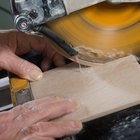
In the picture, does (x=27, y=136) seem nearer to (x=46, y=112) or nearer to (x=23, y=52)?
(x=46, y=112)

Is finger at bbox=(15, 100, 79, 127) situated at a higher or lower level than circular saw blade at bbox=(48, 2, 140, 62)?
lower

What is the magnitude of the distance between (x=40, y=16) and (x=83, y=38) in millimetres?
198

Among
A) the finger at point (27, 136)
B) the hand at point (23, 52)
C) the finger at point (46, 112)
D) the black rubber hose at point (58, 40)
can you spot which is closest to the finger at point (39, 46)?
the hand at point (23, 52)

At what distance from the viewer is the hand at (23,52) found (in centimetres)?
123

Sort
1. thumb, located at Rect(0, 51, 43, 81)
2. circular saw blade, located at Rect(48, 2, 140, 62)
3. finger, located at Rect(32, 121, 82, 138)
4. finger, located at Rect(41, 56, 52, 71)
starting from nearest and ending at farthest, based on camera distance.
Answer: finger, located at Rect(32, 121, 82, 138), circular saw blade, located at Rect(48, 2, 140, 62), thumb, located at Rect(0, 51, 43, 81), finger, located at Rect(41, 56, 52, 71)

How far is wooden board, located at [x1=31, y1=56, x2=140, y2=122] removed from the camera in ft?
3.30

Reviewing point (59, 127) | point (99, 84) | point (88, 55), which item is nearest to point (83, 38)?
point (88, 55)

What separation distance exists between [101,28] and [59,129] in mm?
391

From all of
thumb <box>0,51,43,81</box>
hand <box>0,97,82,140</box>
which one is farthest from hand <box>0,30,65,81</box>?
hand <box>0,97,82,140</box>

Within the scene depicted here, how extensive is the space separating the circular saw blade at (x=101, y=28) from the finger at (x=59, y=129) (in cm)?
28

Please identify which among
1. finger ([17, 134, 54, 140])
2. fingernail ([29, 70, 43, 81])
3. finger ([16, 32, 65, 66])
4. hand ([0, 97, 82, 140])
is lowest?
finger ([17, 134, 54, 140])

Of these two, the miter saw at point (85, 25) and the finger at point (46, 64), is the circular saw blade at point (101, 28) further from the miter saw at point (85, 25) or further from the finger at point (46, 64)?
the finger at point (46, 64)

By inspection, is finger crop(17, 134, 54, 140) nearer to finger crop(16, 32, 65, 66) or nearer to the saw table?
the saw table

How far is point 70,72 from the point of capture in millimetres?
1207
